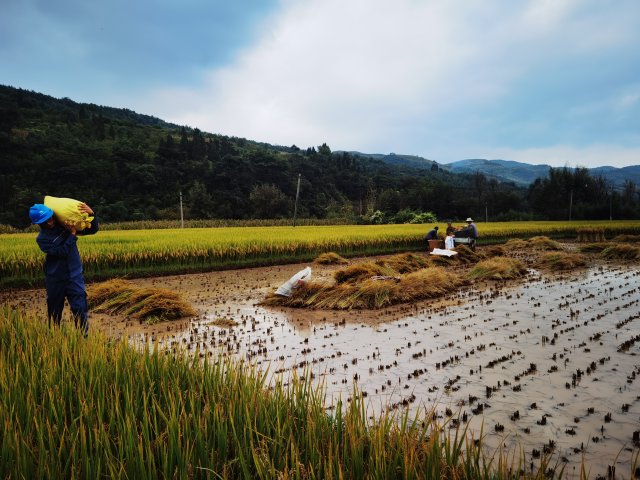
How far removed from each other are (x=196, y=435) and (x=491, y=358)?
12.1ft

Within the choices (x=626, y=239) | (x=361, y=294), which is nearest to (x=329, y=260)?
(x=361, y=294)

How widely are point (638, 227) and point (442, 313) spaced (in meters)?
28.2

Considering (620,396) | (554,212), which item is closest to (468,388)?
(620,396)

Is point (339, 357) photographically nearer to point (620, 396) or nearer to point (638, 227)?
point (620, 396)

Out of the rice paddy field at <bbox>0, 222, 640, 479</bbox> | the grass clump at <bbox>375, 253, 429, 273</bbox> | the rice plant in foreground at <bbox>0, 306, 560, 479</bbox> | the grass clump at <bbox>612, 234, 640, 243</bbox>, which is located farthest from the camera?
the grass clump at <bbox>612, 234, 640, 243</bbox>

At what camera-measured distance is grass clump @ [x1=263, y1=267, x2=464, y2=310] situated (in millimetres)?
7699

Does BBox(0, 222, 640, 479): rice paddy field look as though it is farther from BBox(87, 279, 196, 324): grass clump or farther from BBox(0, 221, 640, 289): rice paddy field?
BBox(0, 221, 640, 289): rice paddy field

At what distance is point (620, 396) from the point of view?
3551 mm

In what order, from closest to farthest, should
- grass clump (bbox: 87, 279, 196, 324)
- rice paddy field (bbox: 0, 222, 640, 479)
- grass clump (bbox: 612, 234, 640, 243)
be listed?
rice paddy field (bbox: 0, 222, 640, 479)
grass clump (bbox: 87, 279, 196, 324)
grass clump (bbox: 612, 234, 640, 243)

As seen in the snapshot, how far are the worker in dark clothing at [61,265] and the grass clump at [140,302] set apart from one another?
1.87 metres

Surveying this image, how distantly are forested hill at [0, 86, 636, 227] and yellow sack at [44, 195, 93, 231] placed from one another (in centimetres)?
3933

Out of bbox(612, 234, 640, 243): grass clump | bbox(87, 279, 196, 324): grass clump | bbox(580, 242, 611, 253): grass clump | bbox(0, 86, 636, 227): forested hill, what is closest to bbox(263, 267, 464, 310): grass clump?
bbox(87, 279, 196, 324): grass clump

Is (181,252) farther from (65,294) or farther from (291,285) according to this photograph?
(65,294)

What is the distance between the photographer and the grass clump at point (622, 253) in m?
15.1
